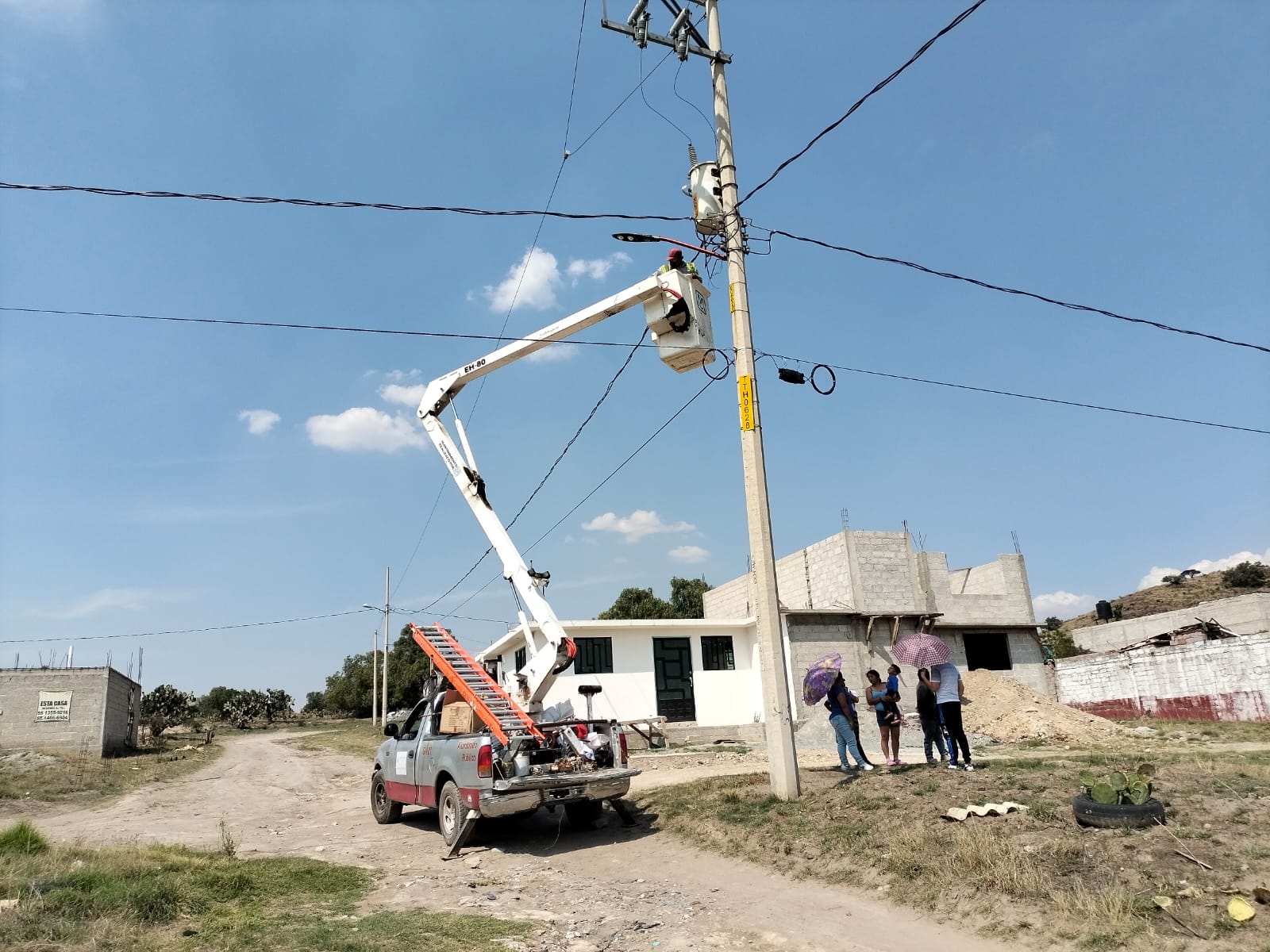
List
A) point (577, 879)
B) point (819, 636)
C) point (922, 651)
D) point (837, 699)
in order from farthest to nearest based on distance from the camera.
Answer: point (819, 636), point (837, 699), point (922, 651), point (577, 879)

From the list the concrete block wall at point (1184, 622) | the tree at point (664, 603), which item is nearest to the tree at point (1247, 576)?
the concrete block wall at point (1184, 622)

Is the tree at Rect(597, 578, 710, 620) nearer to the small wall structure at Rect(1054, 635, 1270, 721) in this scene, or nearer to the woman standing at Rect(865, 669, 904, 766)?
the small wall structure at Rect(1054, 635, 1270, 721)

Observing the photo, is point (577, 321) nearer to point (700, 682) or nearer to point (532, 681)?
point (532, 681)

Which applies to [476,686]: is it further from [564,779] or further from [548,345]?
[548,345]

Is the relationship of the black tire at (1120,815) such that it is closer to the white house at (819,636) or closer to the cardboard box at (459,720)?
the cardboard box at (459,720)

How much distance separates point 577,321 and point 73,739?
97.0 ft

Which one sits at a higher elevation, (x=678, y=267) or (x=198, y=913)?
(x=678, y=267)

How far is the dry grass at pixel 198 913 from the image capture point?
594 centimetres

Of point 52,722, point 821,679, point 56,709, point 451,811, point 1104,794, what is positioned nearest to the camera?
point 1104,794

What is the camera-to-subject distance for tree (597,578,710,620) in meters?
59.8

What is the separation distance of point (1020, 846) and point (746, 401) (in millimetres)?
6373

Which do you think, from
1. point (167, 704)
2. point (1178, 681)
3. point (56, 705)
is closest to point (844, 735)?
point (1178, 681)

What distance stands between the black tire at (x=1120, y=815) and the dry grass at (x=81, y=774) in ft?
70.7

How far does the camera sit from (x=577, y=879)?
8.66m
